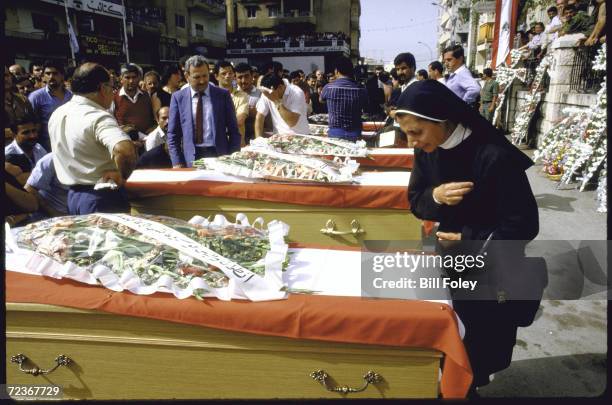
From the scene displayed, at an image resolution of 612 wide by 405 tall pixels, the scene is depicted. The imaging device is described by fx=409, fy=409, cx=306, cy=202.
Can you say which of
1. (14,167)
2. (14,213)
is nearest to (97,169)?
(14,213)

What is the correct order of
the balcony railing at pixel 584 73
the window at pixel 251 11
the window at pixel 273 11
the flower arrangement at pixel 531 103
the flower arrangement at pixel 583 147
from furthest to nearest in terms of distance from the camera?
1. the window at pixel 251 11
2. the window at pixel 273 11
3. the flower arrangement at pixel 531 103
4. the balcony railing at pixel 584 73
5. the flower arrangement at pixel 583 147

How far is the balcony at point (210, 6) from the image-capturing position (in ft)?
94.0

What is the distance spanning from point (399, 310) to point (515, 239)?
53 centimetres

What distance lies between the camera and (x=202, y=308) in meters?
1.55

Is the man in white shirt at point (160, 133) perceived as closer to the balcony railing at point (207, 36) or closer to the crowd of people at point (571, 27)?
the crowd of people at point (571, 27)

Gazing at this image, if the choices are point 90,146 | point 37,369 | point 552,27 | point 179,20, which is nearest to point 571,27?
point 552,27

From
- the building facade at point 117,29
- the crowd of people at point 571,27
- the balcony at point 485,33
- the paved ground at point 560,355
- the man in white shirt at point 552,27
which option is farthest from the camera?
the balcony at point 485,33

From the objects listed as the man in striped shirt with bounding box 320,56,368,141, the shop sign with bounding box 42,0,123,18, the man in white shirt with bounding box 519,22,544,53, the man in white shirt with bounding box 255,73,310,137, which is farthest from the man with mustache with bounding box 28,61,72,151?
the shop sign with bounding box 42,0,123,18

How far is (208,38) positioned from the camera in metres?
31.8

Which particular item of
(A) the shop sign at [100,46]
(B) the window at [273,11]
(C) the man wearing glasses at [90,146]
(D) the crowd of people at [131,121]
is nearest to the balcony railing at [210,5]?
(B) the window at [273,11]

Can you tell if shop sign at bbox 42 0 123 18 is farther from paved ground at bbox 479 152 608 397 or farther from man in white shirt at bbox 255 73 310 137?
paved ground at bbox 479 152 608 397

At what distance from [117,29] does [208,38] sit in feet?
35.0

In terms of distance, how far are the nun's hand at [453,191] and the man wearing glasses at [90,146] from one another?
68.4 inches

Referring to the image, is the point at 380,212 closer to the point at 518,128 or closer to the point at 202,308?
the point at 202,308
